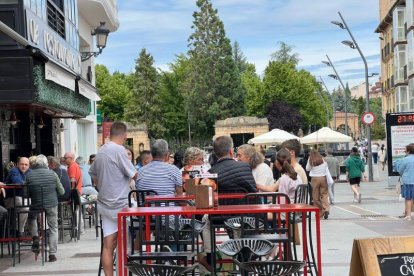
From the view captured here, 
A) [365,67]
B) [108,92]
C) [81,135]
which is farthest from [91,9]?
[108,92]

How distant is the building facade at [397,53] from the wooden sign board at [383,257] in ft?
152

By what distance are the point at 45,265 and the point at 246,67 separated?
387ft

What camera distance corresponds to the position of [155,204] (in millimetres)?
9586

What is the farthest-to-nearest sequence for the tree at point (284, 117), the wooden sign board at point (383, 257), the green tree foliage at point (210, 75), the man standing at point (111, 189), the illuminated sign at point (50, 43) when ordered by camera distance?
the tree at point (284, 117) → the green tree foliage at point (210, 75) → the illuminated sign at point (50, 43) → the man standing at point (111, 189) → the wooden sign board at point (383, 257)

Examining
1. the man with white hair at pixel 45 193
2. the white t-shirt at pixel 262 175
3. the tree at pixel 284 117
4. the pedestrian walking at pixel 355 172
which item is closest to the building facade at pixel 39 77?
the man with white hair at pixel 45 193

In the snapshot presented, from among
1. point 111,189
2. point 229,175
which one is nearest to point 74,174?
point 229,175

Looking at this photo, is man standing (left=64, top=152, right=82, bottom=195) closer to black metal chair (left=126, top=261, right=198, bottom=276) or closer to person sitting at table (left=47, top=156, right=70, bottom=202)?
person sitting at table (left=47, top=156, right=70, bottom=202)

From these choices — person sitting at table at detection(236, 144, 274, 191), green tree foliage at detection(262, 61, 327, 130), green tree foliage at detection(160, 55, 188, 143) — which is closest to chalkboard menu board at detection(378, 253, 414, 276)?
person sitting at table at detection(236, 144, 274, 191)

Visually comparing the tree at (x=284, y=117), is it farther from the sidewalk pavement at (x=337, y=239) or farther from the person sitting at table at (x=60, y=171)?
the person sitting at table at (x=60, y=171)

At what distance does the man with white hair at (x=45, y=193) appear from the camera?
12398 mm

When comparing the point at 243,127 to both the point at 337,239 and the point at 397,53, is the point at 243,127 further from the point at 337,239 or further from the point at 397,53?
the point at 337,239

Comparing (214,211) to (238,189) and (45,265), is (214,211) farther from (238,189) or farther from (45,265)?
(45,265)

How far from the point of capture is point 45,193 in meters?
12.4

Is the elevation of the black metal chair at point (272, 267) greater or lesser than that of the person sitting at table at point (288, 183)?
lesser
